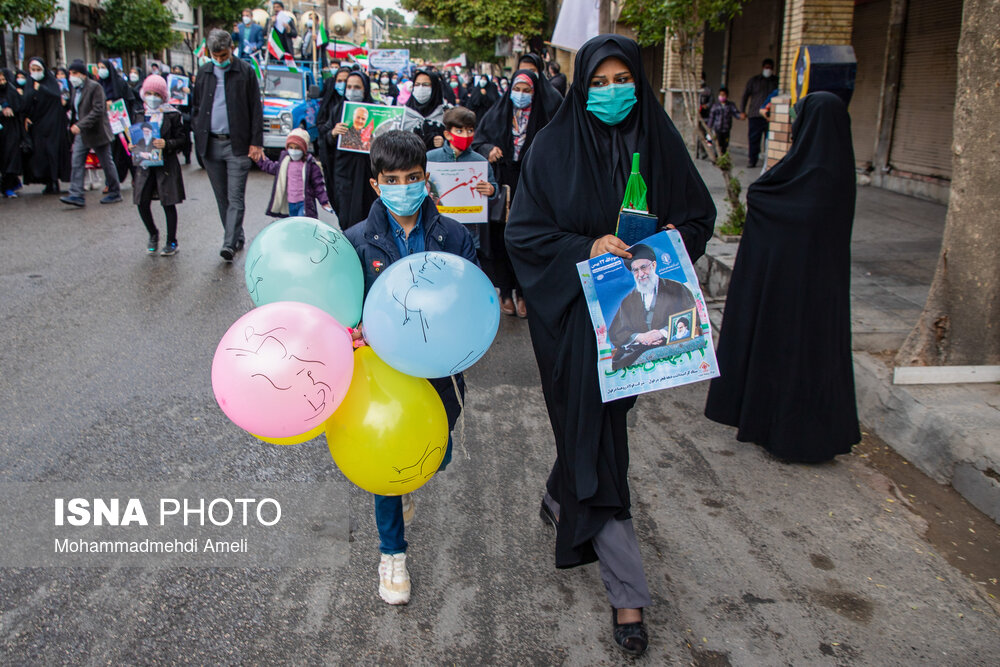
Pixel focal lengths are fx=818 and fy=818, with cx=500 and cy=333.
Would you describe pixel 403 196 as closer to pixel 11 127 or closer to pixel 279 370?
pixel 279 370

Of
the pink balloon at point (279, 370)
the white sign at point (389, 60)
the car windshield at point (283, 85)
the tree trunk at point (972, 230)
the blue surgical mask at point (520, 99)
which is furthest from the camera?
the white sign at point (389, 60)

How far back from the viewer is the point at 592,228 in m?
2.89

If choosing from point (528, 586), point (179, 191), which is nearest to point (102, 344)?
point (179, 191)

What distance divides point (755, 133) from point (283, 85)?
9857 millimetres

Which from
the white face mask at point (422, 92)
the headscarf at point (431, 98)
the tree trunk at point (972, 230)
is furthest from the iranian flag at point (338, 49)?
the tree trunk at point (972, 230)

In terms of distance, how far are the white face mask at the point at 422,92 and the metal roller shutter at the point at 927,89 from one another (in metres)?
7.09

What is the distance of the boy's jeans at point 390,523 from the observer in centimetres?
297

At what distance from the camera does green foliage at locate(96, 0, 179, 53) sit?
31250 mm

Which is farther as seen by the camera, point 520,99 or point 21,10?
point 21,10

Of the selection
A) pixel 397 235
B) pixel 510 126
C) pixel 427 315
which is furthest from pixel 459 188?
pixel 427 315

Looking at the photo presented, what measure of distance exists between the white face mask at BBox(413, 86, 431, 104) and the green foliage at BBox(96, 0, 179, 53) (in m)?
28.8

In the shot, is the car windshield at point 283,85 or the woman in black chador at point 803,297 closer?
the woman in black chador at point 803,297

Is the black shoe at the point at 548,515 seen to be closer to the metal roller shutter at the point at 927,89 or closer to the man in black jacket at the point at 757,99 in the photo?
Result: the metal roller shutter at the point at 927,89

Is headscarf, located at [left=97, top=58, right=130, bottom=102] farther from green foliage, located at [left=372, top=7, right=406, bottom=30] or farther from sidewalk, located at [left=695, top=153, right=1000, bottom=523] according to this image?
green foliage, located at [left=372, top=7, right=406, bottom=30]
